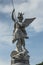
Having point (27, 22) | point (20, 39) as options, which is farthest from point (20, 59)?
point (27, 22)

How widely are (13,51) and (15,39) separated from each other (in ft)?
2.63

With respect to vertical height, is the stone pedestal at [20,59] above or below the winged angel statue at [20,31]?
below

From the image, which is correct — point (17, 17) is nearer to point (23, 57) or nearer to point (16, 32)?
point (16, 32)

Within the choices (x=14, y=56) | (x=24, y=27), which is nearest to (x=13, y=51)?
(x=14, y=56)

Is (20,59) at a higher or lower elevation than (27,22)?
lower

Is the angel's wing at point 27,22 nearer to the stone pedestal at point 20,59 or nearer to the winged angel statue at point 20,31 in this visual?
the winged angel statue at point 20,31

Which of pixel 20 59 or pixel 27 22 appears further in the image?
pixel 27 22

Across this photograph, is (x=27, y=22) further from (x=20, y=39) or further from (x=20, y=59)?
(x=20, y=59)

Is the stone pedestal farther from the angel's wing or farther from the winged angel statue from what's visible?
the angel's wing

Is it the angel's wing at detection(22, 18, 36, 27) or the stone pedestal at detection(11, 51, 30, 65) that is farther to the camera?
the angel's wing at detection(22, 18, 36, 27)

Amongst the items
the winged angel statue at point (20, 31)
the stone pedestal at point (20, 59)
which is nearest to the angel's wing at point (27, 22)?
the winged angel statue at point (20, 31)

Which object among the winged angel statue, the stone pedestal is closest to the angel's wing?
the winged angel statue

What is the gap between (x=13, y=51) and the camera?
21.1m

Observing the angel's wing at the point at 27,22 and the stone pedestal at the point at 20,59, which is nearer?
the stone pedestal at the point at 20,59
